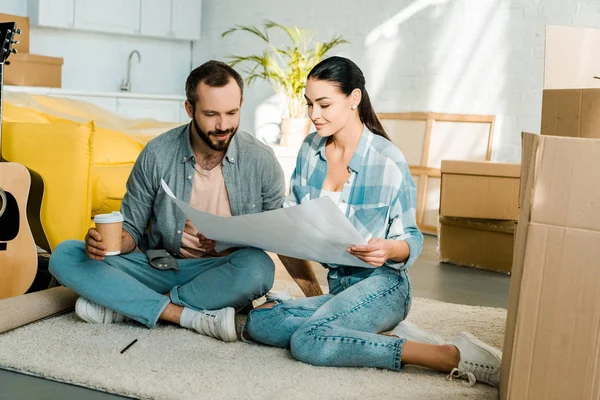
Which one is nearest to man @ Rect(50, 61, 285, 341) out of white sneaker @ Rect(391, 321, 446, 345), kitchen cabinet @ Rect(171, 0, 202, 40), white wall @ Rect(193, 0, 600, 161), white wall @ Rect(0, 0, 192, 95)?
white sneaker @ Rect(391, 321, 446, 345)

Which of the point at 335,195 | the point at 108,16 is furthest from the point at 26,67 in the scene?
the point at 335,195

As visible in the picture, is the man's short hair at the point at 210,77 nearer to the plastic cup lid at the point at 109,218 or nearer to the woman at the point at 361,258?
the woman at the point at 361,258

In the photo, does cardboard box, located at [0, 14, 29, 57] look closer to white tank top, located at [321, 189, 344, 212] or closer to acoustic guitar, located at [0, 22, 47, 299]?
acoustic guitar, located at [0, 22, 47, 299]

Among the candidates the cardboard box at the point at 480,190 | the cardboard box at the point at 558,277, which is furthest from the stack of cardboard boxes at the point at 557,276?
the cardboard box at the point at 480,190

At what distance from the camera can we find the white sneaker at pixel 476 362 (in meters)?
1.84

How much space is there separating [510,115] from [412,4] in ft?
3.47

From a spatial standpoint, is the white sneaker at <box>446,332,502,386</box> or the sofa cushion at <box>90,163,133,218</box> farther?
the sofa cushion at <box>90,163,133,218</box>

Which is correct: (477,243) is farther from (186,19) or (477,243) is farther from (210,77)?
(186,19)

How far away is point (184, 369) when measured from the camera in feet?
6.27

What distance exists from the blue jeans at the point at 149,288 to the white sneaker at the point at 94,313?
0.05 meters

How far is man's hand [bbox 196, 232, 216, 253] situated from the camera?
2.35 m

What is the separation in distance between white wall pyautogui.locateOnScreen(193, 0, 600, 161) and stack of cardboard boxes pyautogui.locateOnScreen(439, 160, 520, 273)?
3.03ft

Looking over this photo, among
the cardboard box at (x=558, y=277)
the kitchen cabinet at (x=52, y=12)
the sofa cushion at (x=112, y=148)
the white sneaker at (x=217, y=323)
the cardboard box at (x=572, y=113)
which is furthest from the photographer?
the kitchen cabinet at (x=52, y=12)

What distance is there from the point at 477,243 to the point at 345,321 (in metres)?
1.97
